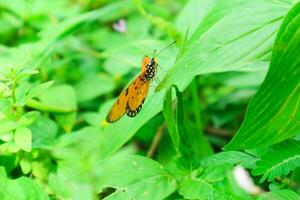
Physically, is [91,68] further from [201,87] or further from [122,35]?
[201,87]

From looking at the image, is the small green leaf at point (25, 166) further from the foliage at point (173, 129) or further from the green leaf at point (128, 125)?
the green leaf at point (128, 125)

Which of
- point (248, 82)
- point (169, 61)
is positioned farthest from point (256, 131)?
point (248, 82)

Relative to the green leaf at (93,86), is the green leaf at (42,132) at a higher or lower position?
lower

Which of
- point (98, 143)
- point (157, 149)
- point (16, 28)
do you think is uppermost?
point (16, 28)

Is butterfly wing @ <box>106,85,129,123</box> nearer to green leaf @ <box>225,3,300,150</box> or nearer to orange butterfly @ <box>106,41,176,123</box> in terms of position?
orange butterfly @ <box>106,41,176,123</box>

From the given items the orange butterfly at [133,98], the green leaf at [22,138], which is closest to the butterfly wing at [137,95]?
the orange butterfly at [133,98]

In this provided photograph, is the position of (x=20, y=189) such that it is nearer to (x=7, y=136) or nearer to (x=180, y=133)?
(x=7, y=136)

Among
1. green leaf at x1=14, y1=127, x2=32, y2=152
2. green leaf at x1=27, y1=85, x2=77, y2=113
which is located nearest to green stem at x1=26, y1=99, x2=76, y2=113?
green leaf at x1=27, y1=85, x2=77, y2=113
